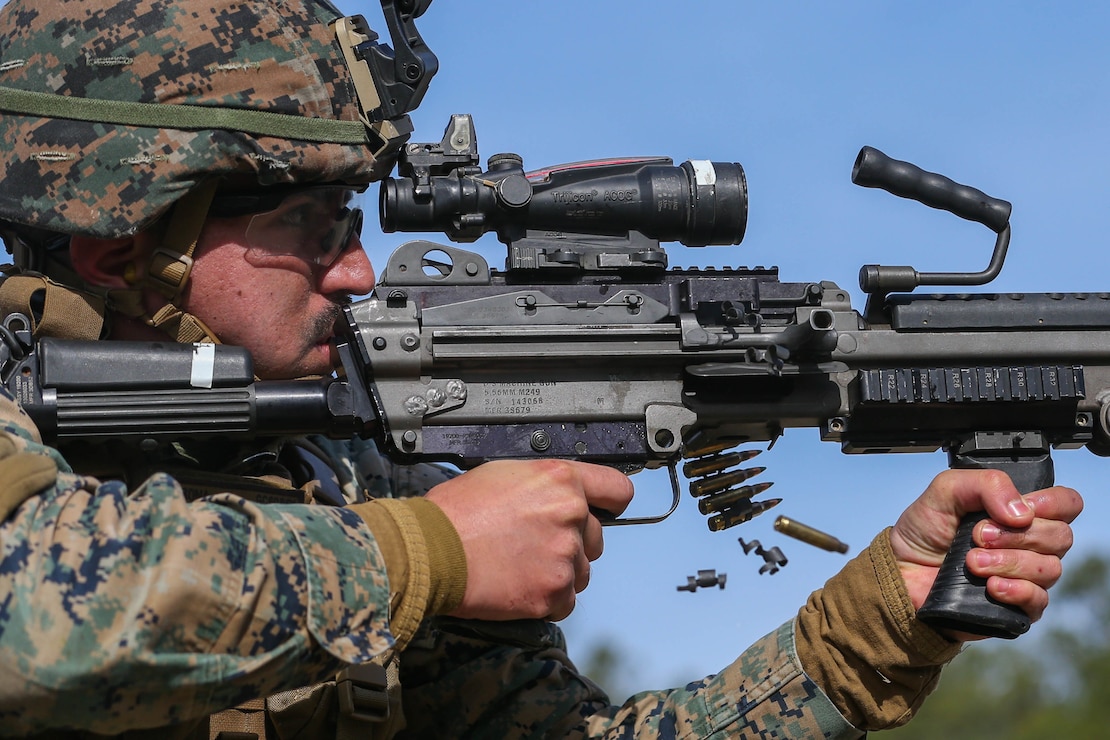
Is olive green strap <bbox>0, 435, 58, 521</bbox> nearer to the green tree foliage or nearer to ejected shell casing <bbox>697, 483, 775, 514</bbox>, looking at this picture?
ejected shell casing <bbox>697, 483, 775, 514</bbox>

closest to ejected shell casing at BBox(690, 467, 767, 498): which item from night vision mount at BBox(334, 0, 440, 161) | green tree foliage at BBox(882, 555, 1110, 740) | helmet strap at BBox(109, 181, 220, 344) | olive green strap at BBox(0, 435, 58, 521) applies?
night vision mount at BBox(334, 0, 440, 161)

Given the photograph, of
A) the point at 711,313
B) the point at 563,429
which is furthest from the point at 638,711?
the point at 711,313

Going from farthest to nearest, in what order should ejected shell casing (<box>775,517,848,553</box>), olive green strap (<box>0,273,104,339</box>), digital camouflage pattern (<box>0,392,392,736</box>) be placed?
ejected shell casing (<box>775,517,848,553</box>), olive green strap (<box>0,273,104,339</box>), digital camouflage pattern (<box>0,392,392,736</box>)

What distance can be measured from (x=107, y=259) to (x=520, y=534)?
5.92ft

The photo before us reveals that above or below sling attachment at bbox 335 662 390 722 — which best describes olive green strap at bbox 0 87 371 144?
above

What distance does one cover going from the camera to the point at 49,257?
4.61 metres

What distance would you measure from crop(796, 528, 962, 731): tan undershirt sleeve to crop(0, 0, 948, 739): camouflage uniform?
0.01m

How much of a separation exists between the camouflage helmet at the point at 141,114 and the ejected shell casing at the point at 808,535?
3201 mm

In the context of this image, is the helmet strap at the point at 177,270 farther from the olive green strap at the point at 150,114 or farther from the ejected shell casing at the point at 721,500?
the ejected shell casing at the point at 721,500

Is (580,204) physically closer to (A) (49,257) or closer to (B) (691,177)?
(B) (691,177)

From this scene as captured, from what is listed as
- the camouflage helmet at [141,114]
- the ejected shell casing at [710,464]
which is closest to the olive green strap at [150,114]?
the camouflage helmet at [141,114]

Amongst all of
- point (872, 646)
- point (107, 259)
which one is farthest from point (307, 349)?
point (872, 646)

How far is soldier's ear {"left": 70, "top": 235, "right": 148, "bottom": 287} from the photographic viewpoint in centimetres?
447

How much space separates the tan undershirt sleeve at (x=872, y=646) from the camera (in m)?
4.21
